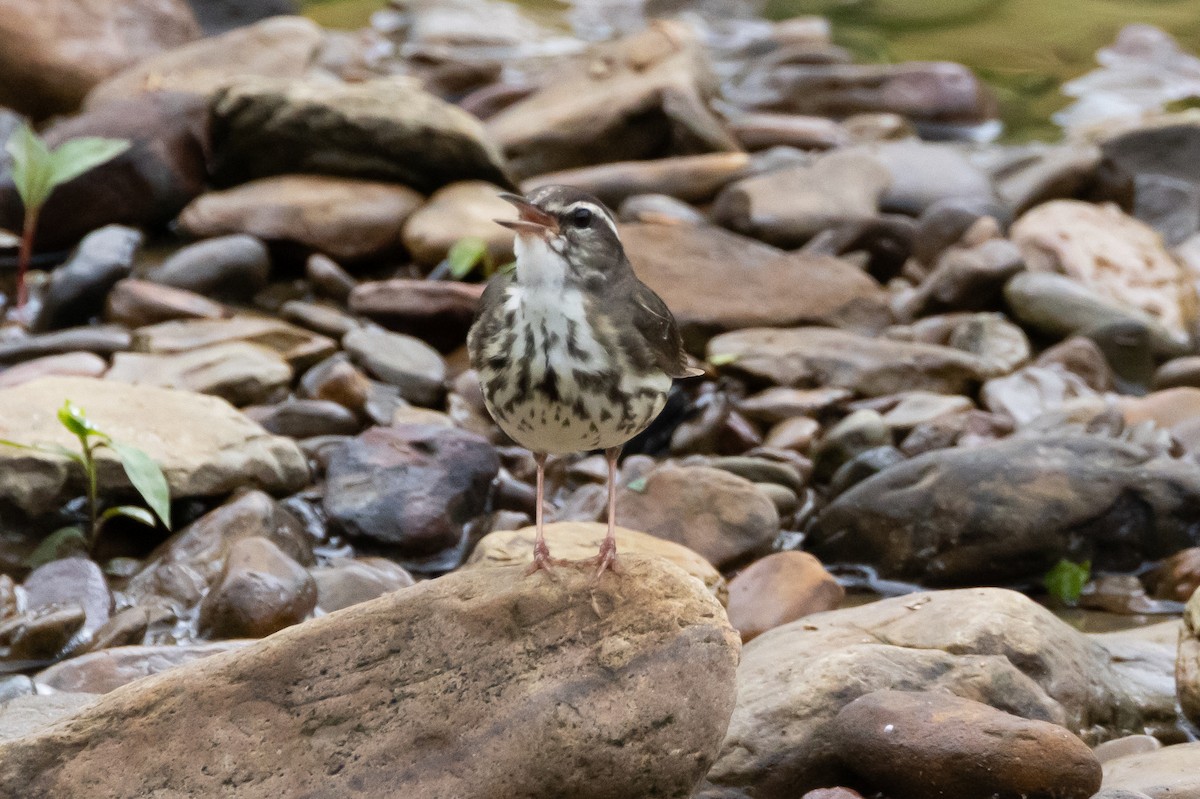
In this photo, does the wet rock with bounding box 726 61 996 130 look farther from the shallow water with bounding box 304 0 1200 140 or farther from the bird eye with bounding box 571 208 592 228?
the bird eye with bounding box 571 208 592 228

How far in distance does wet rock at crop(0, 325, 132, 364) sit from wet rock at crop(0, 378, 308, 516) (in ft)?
3.98

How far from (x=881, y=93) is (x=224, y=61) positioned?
7091 millimetres

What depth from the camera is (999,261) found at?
383 inches

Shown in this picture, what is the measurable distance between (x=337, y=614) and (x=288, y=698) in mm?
299

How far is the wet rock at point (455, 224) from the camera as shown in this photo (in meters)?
9.78

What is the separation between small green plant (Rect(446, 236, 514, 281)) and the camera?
9438mm

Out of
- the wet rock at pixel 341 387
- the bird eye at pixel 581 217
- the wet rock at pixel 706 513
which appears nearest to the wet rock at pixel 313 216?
the wet rock at pixel 341 387

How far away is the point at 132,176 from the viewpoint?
10148 millimetres

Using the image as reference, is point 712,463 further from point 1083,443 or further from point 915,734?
point 915,734

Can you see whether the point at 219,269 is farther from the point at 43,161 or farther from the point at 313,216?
the point at 43,161

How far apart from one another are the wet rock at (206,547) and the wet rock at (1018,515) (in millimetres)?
2752

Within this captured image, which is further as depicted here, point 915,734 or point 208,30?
point 208,30

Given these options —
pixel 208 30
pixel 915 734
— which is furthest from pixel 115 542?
pixel 208 30

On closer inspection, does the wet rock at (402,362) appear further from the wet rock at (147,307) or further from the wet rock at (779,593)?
the wet rock at (779,593)
